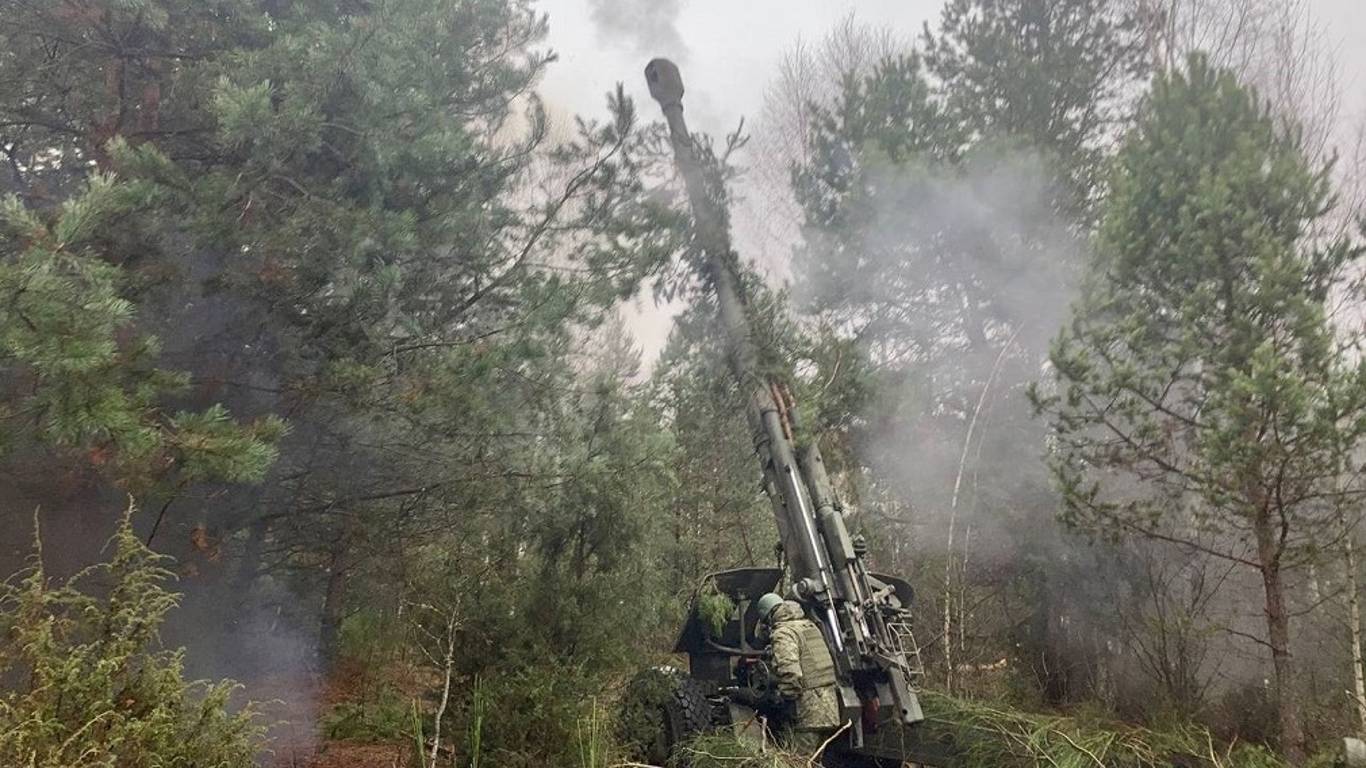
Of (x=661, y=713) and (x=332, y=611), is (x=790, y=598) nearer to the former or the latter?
(x=661, y=713)

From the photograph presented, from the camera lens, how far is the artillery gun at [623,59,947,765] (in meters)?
5.82

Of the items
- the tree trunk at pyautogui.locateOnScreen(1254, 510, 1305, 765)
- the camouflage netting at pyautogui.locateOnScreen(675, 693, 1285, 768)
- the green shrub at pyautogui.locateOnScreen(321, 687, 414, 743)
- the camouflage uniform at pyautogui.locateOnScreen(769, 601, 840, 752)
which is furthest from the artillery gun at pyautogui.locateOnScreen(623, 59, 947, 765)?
the tree trunk at pyautogui.locateOnScreen(1254, 510, 1305, 765)

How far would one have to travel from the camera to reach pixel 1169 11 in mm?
11609

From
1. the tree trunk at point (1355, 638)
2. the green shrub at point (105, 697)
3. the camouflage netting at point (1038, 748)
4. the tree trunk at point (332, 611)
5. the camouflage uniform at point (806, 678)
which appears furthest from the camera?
the tree trunk at point (332, 611)

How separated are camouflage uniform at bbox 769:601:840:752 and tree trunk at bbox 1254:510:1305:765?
3.37 meters

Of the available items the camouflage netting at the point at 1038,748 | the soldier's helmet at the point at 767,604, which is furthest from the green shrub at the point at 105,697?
the soldier's helmet at the point at 767,604

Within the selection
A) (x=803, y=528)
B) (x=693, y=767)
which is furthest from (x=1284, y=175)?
(x=693, y=767)

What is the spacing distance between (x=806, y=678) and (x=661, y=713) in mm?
1324

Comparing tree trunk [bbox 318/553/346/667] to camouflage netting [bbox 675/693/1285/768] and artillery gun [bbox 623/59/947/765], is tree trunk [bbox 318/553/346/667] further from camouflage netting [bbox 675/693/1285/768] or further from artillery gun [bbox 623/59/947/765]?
camouflage netting [bbox 675/693/1285/768]

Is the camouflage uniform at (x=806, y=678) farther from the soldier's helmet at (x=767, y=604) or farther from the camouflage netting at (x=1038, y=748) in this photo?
the camouflage netting at (x=1038, y=748)

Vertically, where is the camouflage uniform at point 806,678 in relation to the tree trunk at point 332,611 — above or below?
below

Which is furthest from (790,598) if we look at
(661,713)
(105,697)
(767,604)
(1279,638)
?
(105,697)

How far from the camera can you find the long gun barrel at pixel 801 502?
5793 mm

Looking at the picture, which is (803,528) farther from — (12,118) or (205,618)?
(12,118)
